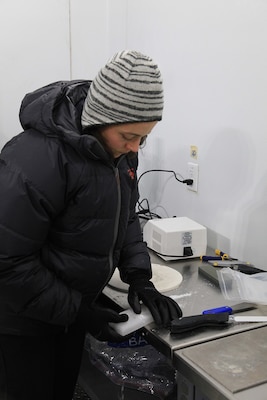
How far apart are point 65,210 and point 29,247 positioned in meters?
0.12

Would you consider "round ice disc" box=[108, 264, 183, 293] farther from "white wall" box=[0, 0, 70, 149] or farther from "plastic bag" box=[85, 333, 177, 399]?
"white wall" box=[0, 0, 70, 149]

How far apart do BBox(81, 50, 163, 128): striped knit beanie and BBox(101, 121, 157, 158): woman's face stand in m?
0.02

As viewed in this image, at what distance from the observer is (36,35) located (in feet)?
6.56

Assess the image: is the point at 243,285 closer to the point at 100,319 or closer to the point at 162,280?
the point at 162,280

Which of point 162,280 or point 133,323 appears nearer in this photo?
point 133,323

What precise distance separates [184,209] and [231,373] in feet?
3.37

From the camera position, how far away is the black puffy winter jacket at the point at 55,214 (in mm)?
898

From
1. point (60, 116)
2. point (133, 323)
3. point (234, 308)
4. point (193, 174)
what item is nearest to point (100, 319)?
point (133, 323)

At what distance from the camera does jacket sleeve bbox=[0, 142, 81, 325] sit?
881 mm

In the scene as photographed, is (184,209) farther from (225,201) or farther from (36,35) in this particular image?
(36,35)

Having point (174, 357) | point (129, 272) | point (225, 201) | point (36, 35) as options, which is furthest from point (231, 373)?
point (36, 35)

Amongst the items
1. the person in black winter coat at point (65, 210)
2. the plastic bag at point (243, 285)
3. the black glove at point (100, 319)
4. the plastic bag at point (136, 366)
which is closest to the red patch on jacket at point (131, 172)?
the person in black winter coat at point (65, 210)

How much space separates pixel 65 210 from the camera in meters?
0.98

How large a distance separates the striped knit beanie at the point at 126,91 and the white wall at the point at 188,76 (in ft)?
2.11
